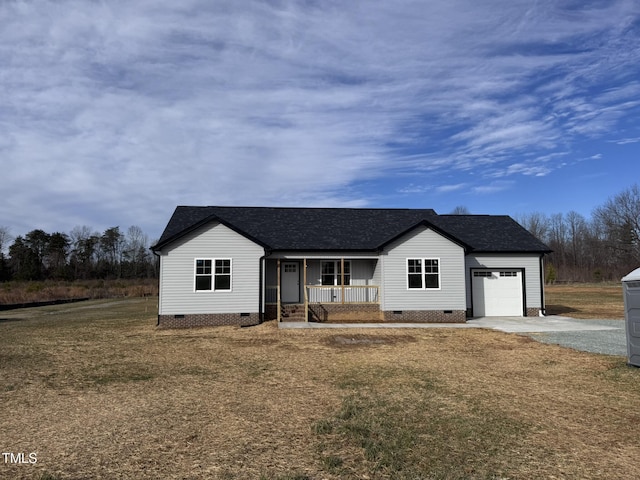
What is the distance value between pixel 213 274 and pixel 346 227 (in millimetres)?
7359

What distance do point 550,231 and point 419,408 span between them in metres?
84.0

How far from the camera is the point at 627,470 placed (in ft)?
14.6

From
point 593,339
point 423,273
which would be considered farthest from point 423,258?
point 593,339

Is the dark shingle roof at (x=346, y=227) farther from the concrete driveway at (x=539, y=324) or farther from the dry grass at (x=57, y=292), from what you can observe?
the dry grass at (x=57, y=292)

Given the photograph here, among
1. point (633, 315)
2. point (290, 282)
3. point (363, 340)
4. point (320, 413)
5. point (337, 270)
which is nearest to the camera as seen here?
point (320, 413)

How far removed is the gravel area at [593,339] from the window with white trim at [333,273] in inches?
332

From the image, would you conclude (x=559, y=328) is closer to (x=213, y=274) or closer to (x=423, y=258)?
(x=423, y=258)

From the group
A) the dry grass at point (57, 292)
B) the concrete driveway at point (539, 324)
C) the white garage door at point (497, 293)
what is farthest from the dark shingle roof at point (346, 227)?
the dry grass at point (57, 292)

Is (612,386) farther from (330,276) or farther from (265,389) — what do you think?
(330,276)

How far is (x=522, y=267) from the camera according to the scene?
20.7m

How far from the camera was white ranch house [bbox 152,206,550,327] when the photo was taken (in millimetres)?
17844

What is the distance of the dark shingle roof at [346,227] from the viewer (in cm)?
1978

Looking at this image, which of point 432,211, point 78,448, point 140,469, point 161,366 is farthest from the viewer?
point 432,211

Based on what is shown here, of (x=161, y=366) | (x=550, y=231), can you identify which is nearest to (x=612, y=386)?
(x=161, y=366)
